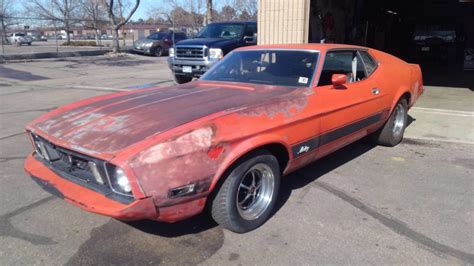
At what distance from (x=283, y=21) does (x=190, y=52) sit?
9.94ft

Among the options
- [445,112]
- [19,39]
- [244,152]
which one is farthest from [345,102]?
[19,39]

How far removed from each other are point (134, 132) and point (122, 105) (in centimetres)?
84

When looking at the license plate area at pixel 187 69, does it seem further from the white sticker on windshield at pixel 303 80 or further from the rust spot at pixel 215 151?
the rust spot at pixel 215 151

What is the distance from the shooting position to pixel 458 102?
897 centimetres

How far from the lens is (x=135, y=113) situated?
318cm

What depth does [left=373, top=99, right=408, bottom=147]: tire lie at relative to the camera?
5.33 meters

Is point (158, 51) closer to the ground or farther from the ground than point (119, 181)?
farther from the ground

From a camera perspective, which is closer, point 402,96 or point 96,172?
point 96,172

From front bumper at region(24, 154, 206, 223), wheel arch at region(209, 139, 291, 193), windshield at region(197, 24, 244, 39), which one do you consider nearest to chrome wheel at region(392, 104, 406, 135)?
wheel arch at region(209, 139, 291, 193)

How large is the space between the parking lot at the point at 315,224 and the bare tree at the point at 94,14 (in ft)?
102

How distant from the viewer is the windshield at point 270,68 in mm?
3975

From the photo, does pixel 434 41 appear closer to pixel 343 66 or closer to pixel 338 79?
pixel 343 66

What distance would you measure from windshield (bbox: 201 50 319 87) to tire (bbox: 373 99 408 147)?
6.21ft

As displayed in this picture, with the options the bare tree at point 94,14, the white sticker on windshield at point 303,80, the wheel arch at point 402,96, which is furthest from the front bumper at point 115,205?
the bare tree at point 94,14
